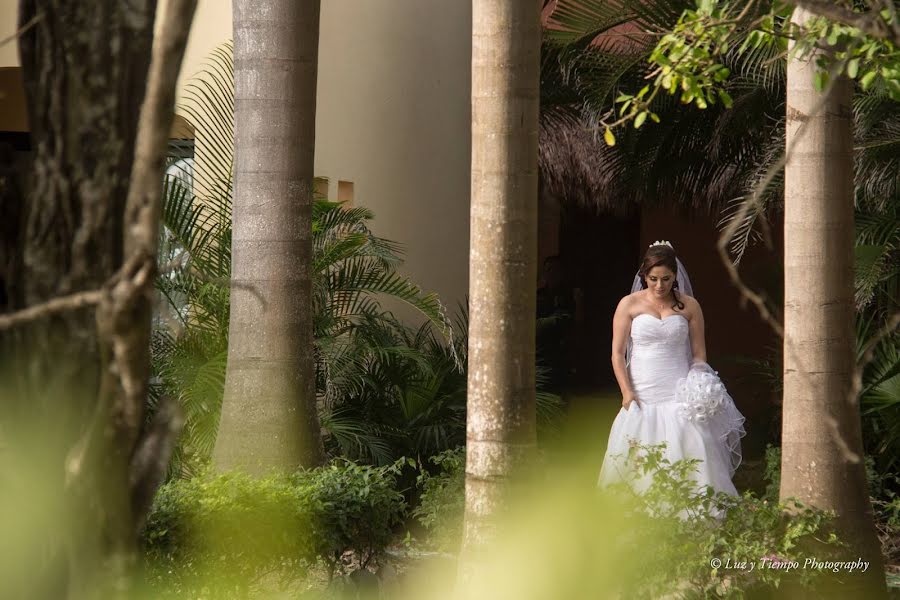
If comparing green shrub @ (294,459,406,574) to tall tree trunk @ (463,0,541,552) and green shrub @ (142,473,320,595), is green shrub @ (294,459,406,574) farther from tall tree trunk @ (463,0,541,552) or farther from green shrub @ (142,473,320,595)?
tall tree trunk @ (463,0,541,552)

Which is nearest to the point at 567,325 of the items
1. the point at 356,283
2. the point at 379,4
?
the point at 379,4

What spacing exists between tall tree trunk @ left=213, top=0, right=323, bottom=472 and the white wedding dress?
87.8 inches

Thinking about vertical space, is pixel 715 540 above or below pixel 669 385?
below

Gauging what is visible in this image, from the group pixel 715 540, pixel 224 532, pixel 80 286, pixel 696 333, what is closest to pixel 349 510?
pixel 224 532

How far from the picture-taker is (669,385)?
7.80 meters

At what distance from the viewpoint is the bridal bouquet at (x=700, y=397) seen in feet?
24.7

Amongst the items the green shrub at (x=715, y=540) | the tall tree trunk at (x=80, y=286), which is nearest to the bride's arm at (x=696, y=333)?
the green shrub at (x=715, y=540)

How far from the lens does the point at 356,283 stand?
336 inches

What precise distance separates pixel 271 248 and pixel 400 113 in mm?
5913

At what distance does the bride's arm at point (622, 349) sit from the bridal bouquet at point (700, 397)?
0.32 metres

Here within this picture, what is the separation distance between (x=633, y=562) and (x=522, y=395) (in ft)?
3.18

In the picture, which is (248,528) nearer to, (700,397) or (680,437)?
(680,437)

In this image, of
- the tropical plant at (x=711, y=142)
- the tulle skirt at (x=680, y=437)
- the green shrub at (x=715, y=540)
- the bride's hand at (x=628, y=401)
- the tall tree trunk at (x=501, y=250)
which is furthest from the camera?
the tropical plant at (x=711, y=142)

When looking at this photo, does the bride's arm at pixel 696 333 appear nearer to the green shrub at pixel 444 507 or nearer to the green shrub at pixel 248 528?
the green shrub at pixel 444 507
